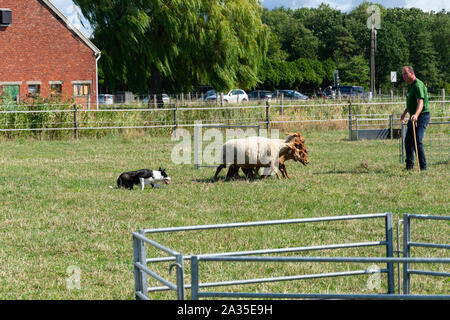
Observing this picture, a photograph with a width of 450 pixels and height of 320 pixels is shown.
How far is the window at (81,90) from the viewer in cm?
4359

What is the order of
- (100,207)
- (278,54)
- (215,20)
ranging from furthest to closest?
(278,54)
(215,20)
(100,207)

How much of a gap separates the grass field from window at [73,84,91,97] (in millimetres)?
24507

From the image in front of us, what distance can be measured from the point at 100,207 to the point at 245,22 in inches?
1141

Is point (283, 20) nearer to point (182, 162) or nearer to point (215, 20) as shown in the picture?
point (215, 20)

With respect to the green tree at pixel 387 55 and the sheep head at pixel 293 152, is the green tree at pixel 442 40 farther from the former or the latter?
the sheep head at pixel 293 152

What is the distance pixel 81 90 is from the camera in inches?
1726

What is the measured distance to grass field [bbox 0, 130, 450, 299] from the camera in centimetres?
717

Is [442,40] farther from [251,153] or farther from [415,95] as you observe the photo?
[251,153]

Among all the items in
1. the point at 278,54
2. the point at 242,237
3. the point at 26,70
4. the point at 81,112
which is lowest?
the point at 242,237

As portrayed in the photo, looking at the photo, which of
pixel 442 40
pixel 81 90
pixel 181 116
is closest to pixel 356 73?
pixel 442 40

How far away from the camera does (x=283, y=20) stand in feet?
399

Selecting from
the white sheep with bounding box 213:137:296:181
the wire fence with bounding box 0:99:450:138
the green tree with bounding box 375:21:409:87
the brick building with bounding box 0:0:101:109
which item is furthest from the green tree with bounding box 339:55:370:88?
the white sheep with bounding box 213:137:296:181
